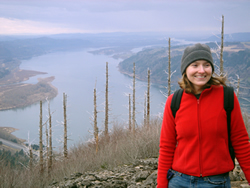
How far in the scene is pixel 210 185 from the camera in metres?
1.68

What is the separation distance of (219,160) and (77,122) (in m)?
52.2

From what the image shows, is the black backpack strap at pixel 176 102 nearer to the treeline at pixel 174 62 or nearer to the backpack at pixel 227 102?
the backpack at pixel 227 102

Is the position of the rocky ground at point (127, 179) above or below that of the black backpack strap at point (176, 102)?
below

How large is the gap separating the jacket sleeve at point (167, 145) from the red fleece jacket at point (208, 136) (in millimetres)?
63

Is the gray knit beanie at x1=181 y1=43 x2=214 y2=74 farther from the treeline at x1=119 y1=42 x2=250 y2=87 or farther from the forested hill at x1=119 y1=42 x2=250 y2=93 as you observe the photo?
the treeline at x1=119 y1=42 x2=250 y2=87

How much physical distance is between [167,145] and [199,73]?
0.66 metres

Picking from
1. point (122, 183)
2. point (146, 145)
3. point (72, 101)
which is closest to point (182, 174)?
point (122, 183)

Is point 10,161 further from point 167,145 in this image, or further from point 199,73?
point 199,73

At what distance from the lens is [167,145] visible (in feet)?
6.07

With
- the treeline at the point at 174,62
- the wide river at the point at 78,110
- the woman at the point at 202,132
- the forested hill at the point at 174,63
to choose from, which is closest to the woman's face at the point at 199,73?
the woman at the point at 202,132

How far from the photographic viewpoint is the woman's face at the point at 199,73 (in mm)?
1748

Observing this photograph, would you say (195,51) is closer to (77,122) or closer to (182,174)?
(182,174)

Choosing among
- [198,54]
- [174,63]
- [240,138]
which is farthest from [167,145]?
[174,63]

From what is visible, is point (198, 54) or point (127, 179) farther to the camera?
point (127, 179)
